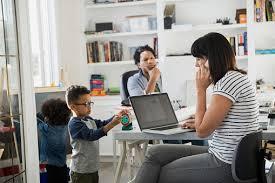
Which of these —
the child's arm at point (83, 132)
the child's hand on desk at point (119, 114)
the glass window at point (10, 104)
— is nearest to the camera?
the child's hand on desk at point (119, 114)

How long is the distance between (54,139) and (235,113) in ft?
5.59

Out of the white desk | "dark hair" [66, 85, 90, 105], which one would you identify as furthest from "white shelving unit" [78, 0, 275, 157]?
the white desk

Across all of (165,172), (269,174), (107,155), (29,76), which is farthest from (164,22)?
(165,172)

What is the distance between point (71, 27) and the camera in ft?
18.0

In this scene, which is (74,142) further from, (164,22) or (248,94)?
(164,22)

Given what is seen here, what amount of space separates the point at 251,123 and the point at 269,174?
73cm

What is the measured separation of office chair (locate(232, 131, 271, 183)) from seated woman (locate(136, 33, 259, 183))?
0.06m

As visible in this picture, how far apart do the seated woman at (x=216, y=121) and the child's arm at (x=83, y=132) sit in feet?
1.90

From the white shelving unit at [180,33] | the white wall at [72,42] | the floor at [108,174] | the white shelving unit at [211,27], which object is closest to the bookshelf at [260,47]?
the white shelving unit at [180,33]

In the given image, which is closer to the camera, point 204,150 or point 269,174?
point 204,150

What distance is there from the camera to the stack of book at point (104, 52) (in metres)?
5.52

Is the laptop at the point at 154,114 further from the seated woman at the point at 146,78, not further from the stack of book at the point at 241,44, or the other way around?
the stack of book at the point at 241,44

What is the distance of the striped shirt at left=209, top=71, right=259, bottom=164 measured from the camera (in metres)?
2.14

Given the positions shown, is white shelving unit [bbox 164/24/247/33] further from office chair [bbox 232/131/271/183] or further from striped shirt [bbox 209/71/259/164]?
office chair [bbox 232/131/271/183]
